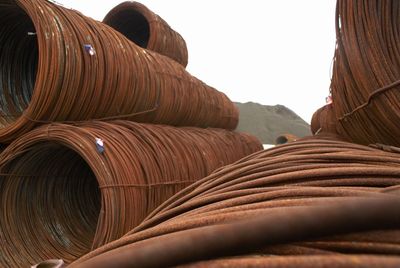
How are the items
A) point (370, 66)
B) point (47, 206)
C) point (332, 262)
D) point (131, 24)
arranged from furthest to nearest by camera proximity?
1. point (131, 24)
2. point (47, 206)
3. point (370, 66)
4. point (332, 262)

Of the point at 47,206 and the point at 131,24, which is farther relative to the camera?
the point at 131,24

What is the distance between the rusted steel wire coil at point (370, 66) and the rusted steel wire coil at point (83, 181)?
117 centimetres

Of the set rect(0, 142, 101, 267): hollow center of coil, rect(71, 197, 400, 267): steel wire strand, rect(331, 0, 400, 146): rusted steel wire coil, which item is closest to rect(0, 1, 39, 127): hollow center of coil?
rect(0, 142, 101, 267): hollow center of coil

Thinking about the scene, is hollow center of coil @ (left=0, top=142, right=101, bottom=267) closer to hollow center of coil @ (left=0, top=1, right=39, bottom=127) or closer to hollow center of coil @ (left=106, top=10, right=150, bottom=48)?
hollow center of coil @ (left=0, top=1, right=39, bottom=127)

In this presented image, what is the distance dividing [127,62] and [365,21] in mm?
1719

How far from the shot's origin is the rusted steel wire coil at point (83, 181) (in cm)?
195

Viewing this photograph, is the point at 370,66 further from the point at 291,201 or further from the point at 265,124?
the point at 265,124

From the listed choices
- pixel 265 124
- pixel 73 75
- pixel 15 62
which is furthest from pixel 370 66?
pixel 265 124

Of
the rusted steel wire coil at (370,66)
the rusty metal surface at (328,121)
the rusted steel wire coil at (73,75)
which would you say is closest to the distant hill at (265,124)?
the rusty metal surface at (328,121)

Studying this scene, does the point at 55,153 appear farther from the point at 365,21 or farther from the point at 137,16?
the point at 137,16

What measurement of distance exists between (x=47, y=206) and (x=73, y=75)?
1073 mm

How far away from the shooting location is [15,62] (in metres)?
2.91

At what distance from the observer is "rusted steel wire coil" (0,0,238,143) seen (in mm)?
2064

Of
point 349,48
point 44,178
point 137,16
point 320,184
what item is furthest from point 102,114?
point 137,16
